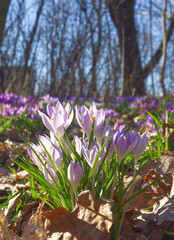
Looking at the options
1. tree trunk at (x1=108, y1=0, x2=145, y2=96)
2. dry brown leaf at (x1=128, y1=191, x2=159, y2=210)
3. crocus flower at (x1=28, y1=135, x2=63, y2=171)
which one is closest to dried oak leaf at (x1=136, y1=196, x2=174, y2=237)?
dry brown leaf at (x1=128, y1=191, x2=159, y2=210)

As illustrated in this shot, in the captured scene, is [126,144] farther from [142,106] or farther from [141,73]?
[141,73]

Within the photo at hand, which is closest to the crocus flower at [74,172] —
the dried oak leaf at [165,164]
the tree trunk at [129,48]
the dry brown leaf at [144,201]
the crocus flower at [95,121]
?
the crocus flower at [95,121]

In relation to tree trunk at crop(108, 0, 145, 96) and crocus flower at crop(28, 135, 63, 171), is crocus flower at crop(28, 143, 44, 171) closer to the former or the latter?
crocus flower at crop(28, 135, 63, 171)

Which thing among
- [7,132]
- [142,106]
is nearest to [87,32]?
[142,106]

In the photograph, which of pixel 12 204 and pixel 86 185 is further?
pixel 12 204

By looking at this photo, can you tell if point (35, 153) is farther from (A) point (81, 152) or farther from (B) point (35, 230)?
(B) point (35, 230)

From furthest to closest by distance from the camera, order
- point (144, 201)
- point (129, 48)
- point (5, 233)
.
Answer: point (129, 48) → point (144, 201) → point (5, 233)

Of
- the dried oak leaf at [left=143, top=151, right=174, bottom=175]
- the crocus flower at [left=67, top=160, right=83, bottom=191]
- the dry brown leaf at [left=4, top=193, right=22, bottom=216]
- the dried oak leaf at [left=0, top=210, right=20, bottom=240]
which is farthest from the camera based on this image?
the dried oak leaf at [left=143, top=151, right=174, bottom=175]

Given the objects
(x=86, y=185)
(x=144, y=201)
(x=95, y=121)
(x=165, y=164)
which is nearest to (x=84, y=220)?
(x=86, y=185)

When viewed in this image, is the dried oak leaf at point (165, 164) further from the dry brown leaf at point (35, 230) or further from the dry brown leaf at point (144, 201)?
the dry brown leaf at point (35, 230)

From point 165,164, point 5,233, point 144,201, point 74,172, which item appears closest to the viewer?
point 74,172
